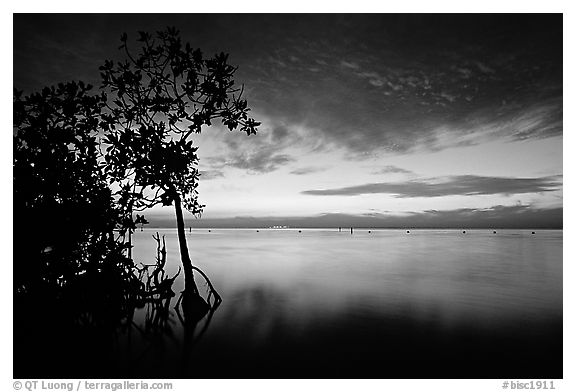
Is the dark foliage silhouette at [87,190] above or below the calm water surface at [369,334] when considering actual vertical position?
above

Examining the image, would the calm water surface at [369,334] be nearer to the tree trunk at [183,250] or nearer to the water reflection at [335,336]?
the water reflection at [335,336]

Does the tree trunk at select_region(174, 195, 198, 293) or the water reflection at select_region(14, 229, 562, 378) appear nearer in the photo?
the water reflection at select_region(14, 229, 562, 378)

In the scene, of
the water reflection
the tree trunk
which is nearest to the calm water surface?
the water reflection

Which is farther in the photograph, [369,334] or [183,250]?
[369,334]

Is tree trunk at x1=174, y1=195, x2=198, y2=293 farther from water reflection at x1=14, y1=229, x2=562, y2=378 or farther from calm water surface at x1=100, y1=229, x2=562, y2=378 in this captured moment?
calm water surface at x1=100, y1=229, x2=562, y2=378

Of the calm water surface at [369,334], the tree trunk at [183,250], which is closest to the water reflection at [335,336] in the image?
the calm water surface at [369,334]

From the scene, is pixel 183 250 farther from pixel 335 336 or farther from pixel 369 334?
pixel 369 334

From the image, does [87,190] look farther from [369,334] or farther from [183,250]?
[369,334]

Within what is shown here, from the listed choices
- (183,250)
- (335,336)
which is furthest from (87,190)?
(335,336)

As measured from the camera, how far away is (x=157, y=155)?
10.3 m

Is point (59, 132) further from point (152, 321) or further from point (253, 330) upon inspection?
point (253, 330)

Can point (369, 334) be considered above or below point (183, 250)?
below

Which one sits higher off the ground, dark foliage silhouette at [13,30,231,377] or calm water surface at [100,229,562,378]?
dark foliage silhouette at [13,30,231,377]
